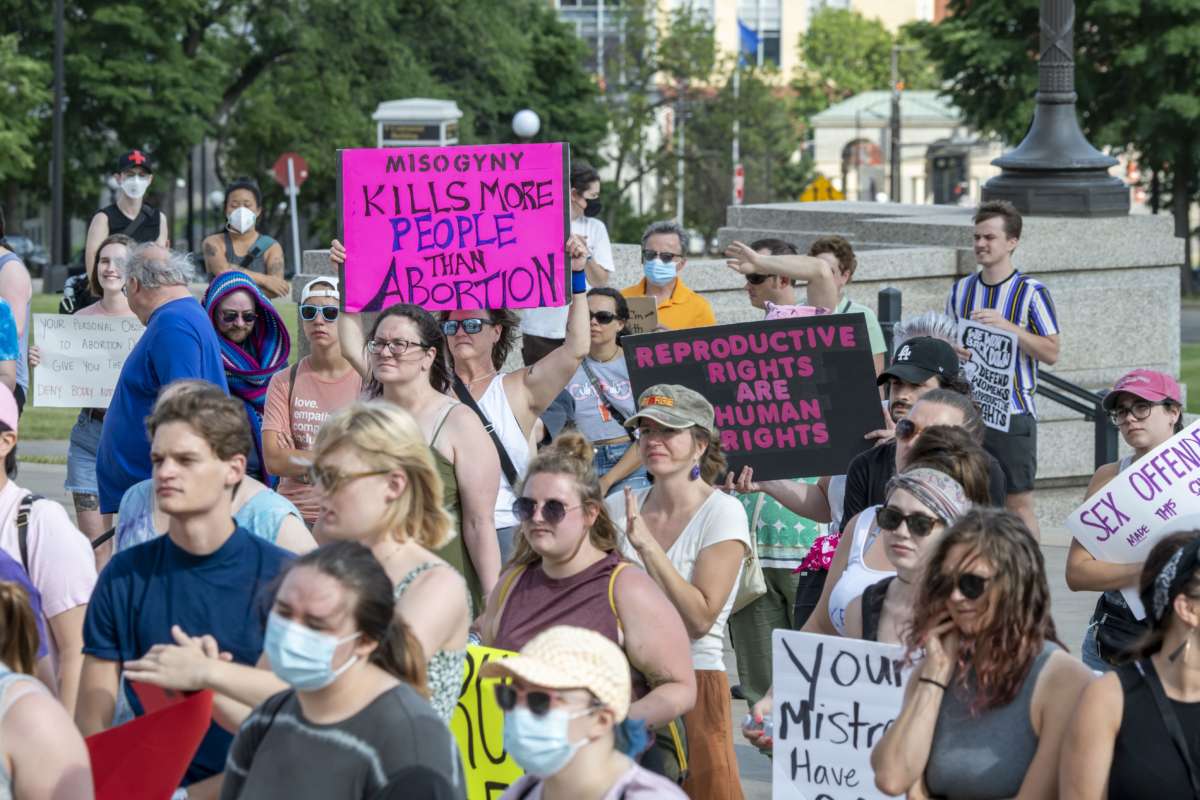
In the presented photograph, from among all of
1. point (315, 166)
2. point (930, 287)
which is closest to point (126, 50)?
point (315, 166)

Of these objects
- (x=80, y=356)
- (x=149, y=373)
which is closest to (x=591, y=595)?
(x=149, y=373)

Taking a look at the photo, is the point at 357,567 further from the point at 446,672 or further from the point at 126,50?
the point at 126,50

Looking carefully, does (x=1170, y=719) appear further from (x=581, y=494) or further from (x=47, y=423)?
(x=47, y=423)

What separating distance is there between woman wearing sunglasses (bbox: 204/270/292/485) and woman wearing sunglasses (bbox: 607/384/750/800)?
2526 mm

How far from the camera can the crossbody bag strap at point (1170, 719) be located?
4082 millimetres

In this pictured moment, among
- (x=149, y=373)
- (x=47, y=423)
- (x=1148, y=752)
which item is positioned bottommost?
(x=47, y=423)

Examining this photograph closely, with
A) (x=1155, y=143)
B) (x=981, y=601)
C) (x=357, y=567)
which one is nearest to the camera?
(x=357, y=567)

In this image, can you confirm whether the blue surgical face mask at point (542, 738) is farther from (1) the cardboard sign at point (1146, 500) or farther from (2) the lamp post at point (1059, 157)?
(2) the lamp post at point (1059, 157)

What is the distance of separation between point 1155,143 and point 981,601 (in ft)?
142

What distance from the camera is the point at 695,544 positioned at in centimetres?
579

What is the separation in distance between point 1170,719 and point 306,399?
4.24m

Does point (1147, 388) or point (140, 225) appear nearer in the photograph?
point (1147, 388)

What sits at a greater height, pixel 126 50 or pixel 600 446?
pixel 126 50

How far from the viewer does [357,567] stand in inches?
148
